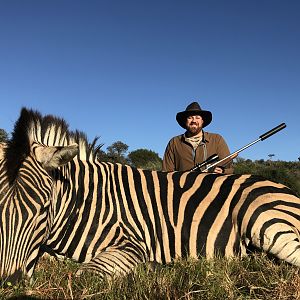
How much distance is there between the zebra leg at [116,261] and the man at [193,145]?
97.1 inches

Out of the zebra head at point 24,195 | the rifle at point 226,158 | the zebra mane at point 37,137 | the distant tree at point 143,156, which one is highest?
the distant tree at point 143,156

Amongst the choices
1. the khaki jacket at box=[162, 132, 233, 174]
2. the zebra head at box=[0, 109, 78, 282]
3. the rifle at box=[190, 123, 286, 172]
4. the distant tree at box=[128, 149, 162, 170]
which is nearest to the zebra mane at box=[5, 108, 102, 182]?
the zebra head at box=[0, 109, 78, 282]

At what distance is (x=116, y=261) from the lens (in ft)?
7.60

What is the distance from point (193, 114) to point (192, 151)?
1.57 ft

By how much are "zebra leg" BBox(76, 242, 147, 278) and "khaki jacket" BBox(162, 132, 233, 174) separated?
8.04 ft

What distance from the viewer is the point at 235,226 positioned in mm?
2656

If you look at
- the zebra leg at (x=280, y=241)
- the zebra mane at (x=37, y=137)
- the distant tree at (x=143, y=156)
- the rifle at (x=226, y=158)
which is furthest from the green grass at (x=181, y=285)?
the distant tree at (x=143, y=156)

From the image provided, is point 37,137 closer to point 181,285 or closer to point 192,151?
point 181,285

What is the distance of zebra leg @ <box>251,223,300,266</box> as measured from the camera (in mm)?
2338

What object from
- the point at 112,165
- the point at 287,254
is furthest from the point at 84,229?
the point at 287,254

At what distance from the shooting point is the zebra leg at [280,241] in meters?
2.34

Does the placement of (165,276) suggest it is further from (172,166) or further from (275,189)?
(172,166)

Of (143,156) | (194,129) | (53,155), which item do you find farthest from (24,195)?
(143,156)

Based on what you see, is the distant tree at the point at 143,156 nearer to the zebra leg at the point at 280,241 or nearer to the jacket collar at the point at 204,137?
the jacket collar at the point at 204,137
